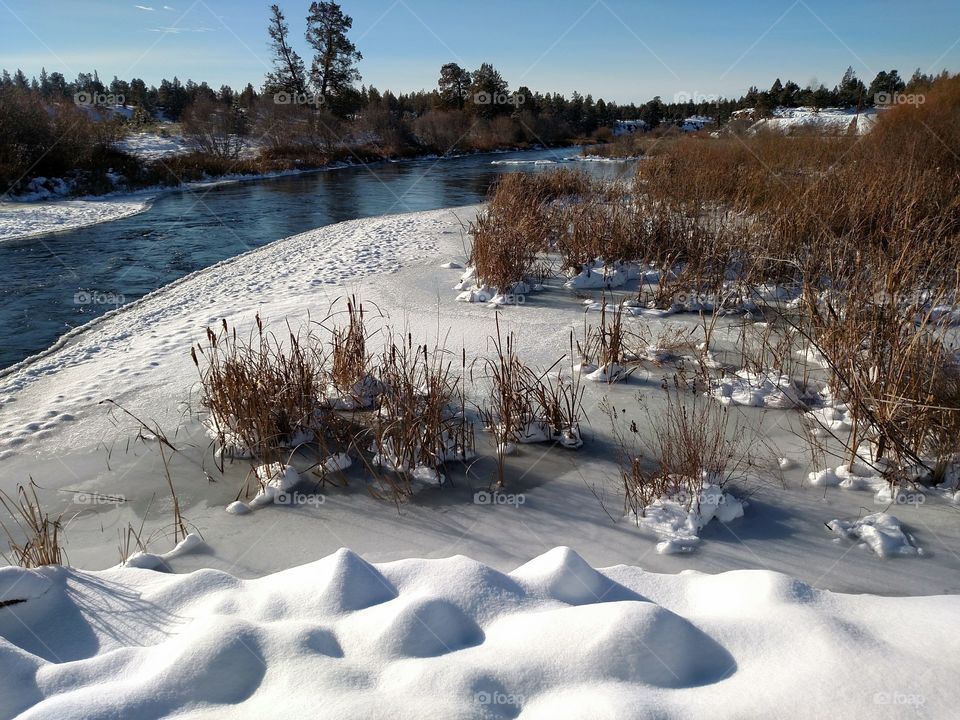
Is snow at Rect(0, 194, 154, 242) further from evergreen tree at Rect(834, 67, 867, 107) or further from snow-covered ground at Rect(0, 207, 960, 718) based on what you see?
evergreen tree at Rect(834, 67, 867, 107)

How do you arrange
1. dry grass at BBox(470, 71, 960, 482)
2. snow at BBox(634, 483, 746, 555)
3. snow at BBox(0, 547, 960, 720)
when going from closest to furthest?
snow at BBox(0, 547, 960, 720) < snow at BBox(634, 483, 746, 555) < dry grass at BBox(470, 71, 960, 482)

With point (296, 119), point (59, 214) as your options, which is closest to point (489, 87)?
point (296, 119)

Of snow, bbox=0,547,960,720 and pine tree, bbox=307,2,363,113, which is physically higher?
pine tree, bbox=307,2,363,113

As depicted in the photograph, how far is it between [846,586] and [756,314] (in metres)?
4.68

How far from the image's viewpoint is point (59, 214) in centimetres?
1616

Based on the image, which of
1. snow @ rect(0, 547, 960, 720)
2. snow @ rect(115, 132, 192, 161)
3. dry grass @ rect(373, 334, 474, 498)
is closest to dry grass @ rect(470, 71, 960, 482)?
snow @ rect(0, 547, 960, 720)

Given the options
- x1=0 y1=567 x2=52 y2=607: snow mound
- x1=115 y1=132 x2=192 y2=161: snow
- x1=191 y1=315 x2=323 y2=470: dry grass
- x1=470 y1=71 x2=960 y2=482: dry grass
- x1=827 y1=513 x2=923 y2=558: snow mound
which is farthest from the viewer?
x1=115 y1=132 x2=192 y2=161: snow

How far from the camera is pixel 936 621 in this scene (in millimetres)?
2219

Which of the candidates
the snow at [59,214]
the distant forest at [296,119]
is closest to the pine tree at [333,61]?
the distant forest at [296,119]

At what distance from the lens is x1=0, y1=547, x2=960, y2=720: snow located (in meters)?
1.90

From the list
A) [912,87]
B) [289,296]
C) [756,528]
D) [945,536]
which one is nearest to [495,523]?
[756,528]

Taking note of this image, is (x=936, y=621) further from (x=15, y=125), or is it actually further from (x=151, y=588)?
(x=15, y=125)

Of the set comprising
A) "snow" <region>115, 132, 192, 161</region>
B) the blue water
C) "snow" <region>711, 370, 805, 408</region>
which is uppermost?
"snow" <region>115, 132, 192, 161</region>

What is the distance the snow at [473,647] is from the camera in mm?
1899
